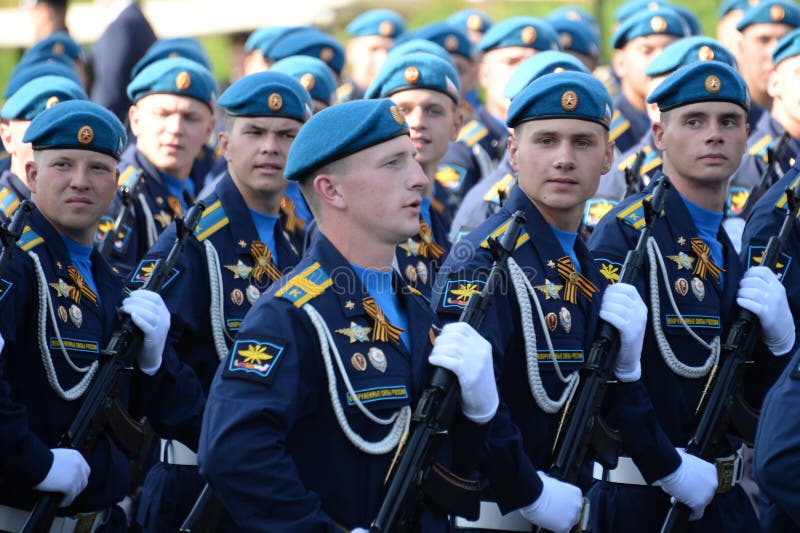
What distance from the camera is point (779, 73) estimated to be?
29.8 feet

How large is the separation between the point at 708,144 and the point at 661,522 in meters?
1.74

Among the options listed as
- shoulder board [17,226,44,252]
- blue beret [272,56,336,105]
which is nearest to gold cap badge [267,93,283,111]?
shoulder board [17,226,44,252]

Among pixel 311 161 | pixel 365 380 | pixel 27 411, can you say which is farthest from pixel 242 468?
pixel 27 411

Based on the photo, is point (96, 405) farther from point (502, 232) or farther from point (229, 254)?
point (502, 232)

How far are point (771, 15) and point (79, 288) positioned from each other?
23.0 feet

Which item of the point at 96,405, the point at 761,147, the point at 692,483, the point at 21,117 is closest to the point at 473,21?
the point at 761,147

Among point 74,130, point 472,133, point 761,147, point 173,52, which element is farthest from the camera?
point 472,133

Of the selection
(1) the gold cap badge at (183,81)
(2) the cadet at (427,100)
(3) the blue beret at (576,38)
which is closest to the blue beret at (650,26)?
(3) the blue beret at (576,38)

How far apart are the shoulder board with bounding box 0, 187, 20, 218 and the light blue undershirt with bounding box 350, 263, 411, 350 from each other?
314cm

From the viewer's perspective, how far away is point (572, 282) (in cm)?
566

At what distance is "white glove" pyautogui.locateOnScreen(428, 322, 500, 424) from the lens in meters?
4.61

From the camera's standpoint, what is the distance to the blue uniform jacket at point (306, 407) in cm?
429

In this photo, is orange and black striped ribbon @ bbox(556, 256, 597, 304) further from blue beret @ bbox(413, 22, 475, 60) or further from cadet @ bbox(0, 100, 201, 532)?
blue beret @ bbox(413, 22, 475, 60)

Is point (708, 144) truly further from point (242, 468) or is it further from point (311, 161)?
point (242, 468)
